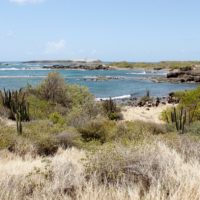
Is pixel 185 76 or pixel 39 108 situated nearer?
pixel 39 108

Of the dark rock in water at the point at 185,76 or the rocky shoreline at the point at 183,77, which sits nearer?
the rocky shoreline at the point at 183,77

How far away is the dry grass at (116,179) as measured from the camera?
203 inches

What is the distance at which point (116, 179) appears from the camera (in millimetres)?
5988

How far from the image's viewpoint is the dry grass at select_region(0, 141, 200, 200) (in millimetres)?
5168

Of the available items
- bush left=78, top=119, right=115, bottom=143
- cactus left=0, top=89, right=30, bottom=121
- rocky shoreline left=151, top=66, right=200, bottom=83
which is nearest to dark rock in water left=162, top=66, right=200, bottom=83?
rocky shoreline left=151, top=66, right=200, bottom=83

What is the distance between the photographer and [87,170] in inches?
253

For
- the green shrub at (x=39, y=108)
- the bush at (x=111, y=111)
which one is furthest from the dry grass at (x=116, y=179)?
the bush at (x=111, y=111)

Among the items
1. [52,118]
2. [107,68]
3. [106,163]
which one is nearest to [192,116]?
[52,118]

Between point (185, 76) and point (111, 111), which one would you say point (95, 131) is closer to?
point (111, 111)

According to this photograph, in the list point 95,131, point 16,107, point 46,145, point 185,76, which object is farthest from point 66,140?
point 185,76

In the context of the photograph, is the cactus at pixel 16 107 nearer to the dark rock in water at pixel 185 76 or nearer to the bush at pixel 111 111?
the bush at pixel 111 111

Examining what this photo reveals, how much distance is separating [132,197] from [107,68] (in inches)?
5667

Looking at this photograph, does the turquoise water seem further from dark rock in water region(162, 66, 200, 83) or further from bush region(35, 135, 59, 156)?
bush region(35, 135, 59, 156)

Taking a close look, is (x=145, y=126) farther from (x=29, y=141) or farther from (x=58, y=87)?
(x=58, y=87)
